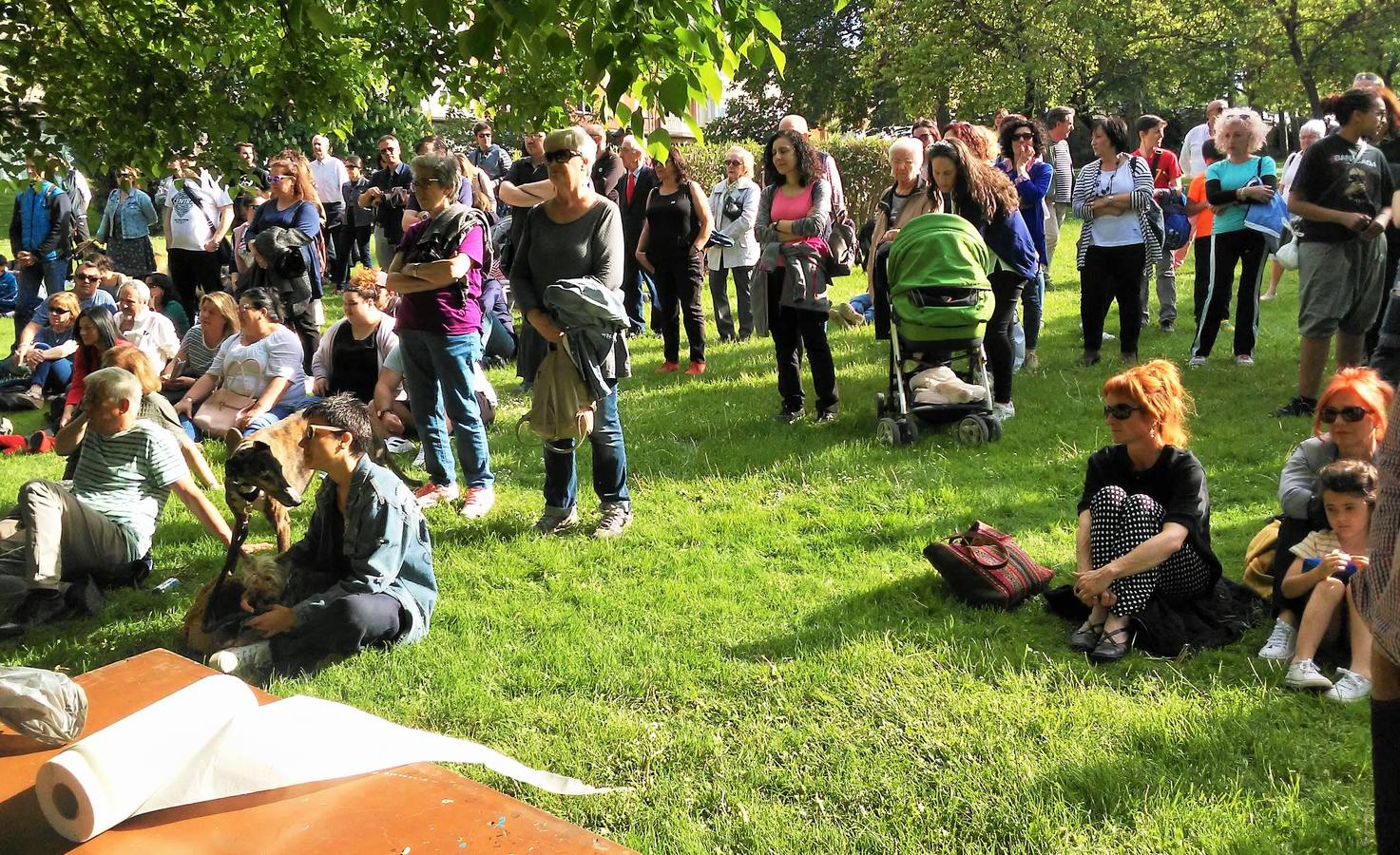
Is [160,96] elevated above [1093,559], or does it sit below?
above

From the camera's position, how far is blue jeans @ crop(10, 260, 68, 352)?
1346 cm

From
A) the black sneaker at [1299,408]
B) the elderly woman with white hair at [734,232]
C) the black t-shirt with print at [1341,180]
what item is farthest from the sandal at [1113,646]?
the elderly woman with white hair at [734,232]

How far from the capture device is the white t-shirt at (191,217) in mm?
12438

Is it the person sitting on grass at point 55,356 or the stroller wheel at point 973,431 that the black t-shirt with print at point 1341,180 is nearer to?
the stroller wheel at point 973,431

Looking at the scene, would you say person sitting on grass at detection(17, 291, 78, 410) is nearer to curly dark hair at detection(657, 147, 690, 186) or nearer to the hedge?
curly dark hair at detection(657, 147, 690, 186)

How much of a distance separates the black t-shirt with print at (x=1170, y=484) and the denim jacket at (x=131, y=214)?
444 inches

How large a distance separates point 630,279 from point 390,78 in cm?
523

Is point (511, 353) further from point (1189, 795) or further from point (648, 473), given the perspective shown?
point (1189, 795)

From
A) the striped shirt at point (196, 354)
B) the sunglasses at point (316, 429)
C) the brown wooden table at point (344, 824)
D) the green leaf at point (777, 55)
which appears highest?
the green leaf at point (777, 55)

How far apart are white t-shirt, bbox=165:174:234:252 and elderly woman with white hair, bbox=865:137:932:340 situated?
24.5 feet

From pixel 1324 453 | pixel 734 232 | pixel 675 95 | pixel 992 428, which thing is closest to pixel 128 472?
pixel 675 95

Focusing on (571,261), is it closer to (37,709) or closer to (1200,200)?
(37,709)

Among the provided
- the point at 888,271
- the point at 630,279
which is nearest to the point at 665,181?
the point at 630,279

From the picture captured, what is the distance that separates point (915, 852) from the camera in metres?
3.41
